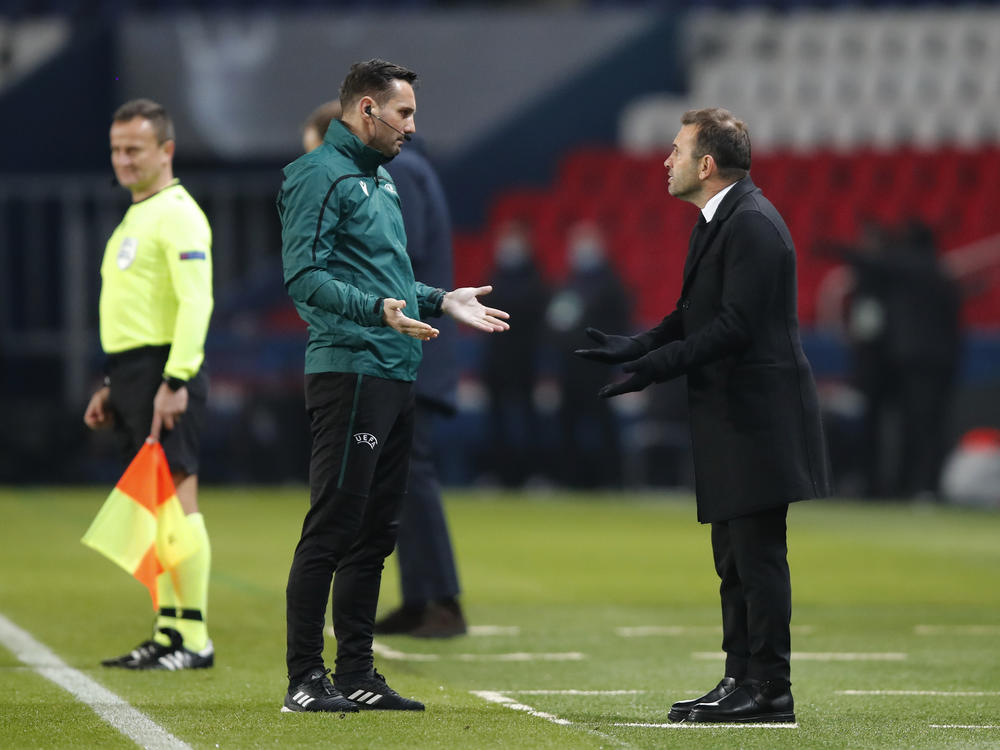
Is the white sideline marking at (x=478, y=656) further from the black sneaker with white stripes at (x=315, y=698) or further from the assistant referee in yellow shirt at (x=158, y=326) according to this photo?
the black sneaker with white stripes at (x=315, y=698)

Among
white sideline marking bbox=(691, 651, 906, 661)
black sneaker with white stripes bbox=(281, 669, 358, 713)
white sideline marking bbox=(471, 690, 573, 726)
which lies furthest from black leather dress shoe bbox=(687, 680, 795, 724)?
white sideline marking bbox=(691, 651, 906, 661)

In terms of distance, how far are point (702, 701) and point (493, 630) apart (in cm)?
256

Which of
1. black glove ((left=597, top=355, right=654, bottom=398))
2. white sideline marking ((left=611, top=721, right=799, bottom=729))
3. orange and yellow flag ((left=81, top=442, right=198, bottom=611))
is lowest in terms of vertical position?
white sideline marking ((left=611, top=721, right=799, bottom=729))

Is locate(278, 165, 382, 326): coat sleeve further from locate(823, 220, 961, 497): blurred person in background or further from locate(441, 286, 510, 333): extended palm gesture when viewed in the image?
locate(823, 220, 961, 497): blurred person in background

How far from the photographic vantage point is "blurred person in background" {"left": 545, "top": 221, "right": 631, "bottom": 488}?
56.1 ft

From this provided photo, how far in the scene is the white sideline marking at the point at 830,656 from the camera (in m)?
7.37

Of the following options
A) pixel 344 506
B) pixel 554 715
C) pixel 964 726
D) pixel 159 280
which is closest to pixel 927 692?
pixel 964 726

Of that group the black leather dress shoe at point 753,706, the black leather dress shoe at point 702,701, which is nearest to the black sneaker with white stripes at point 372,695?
the black leather dress shoe at point 702,701

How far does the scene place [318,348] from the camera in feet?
18.5

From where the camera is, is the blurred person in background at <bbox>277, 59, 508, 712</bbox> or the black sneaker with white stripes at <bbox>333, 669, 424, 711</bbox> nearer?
the blurred person in background at <bbox>277, 59, 508, 712</bbox>

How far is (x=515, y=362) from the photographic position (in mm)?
17625

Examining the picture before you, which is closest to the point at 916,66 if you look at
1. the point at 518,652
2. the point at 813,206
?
the point at 813,206

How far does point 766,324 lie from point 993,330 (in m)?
12.9

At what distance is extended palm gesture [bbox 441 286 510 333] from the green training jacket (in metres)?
0.13
